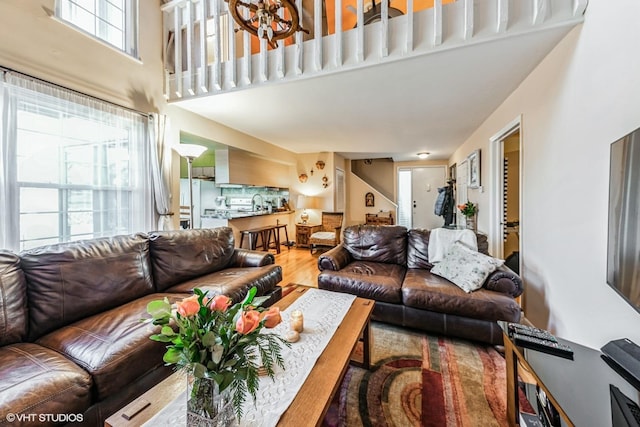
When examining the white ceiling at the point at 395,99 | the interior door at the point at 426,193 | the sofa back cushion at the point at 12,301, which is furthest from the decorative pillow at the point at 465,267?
the interior door at the point at 426,193

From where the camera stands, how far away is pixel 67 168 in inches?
86.0

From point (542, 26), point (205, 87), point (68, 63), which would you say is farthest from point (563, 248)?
point (68, 63)

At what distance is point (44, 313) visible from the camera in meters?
1.48

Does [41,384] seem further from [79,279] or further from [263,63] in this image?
[263,63]

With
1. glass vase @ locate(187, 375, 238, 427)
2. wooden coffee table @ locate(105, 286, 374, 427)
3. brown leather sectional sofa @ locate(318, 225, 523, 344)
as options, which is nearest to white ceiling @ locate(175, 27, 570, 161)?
brown leather sectional sofa @ locate(318, 225, 523, 344)

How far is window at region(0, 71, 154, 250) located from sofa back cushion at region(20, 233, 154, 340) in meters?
0.63

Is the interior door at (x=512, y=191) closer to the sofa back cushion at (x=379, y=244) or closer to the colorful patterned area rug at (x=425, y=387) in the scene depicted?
the sofa back cushion at (x=379, y=244)

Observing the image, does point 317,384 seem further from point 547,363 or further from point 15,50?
point 15,50

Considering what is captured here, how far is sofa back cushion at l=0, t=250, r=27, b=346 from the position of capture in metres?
1.33

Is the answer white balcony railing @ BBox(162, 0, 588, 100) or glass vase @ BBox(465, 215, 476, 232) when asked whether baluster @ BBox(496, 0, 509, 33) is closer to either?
white balcony railing @ BBox(162, 0, 588, 100)

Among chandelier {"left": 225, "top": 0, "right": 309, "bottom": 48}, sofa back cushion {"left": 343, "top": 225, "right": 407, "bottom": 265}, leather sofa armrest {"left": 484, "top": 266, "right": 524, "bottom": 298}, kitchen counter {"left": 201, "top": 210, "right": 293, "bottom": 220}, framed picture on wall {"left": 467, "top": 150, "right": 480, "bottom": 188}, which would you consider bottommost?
leather sofa armrest {"left": 484, "top": 266, "right": 524, "bottom": 298}

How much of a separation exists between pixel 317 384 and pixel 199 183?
6.13 metres

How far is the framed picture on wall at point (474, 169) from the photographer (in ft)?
12.2

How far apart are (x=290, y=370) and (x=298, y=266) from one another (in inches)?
132
